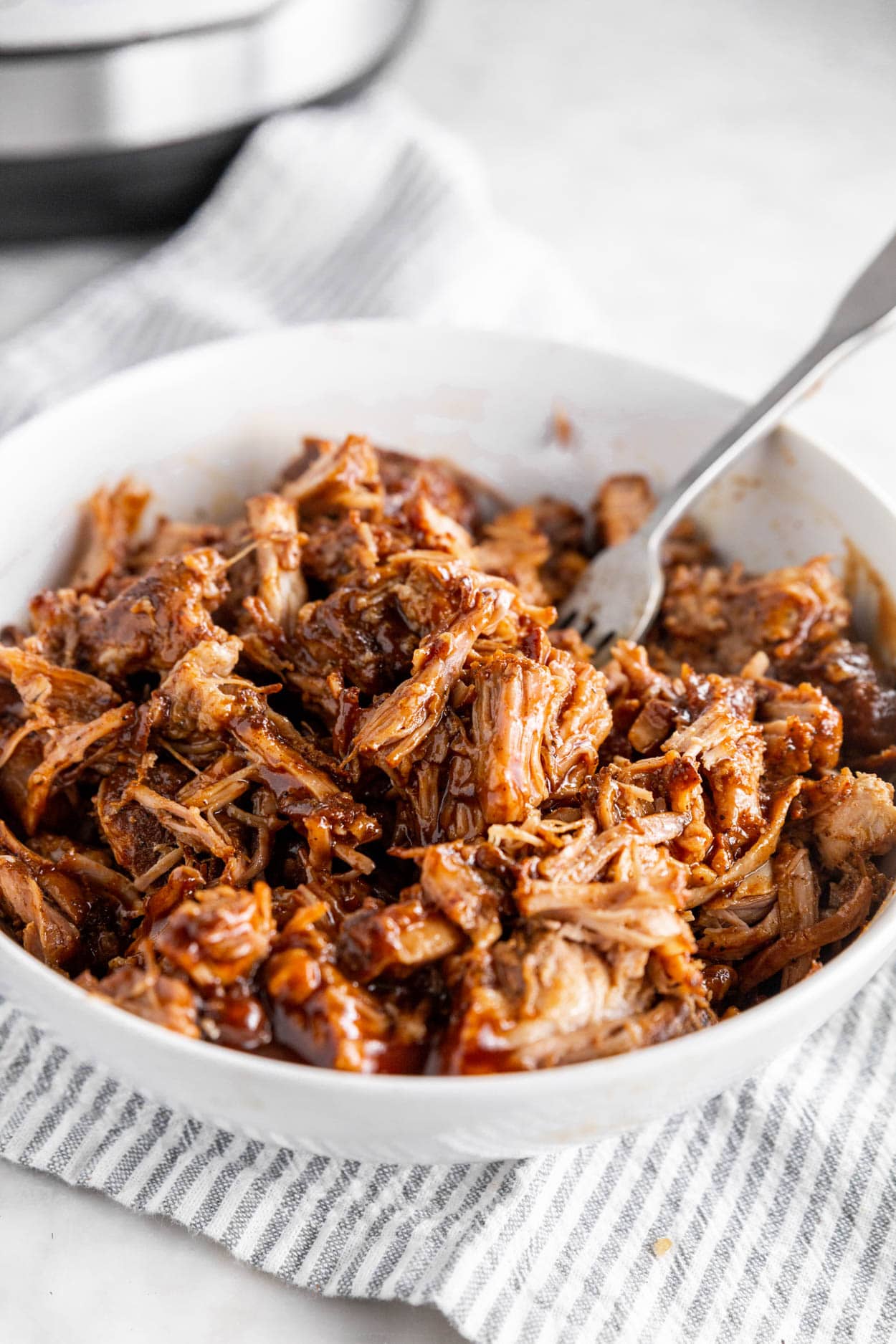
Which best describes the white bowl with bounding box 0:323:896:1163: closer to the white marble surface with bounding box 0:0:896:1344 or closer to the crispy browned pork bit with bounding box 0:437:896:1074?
the crispy browned pork bit with bounding box 0:437:896:1074

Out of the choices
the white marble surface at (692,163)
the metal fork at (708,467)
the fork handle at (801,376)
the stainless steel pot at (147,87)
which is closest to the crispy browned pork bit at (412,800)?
the metal fork at (708,467)

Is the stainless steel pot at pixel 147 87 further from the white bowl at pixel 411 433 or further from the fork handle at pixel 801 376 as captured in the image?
the fork handle at pixel 801 376

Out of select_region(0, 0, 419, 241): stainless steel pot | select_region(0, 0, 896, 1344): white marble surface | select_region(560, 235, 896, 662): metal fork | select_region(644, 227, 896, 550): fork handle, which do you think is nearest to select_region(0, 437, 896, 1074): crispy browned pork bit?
select_region(560, 235, 896, 662): metal fork

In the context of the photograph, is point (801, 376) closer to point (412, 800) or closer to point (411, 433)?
point (411, 433)

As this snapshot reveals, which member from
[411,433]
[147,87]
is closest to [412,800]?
[411,433]

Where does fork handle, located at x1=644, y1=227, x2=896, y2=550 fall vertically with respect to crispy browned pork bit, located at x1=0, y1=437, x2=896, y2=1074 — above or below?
above
